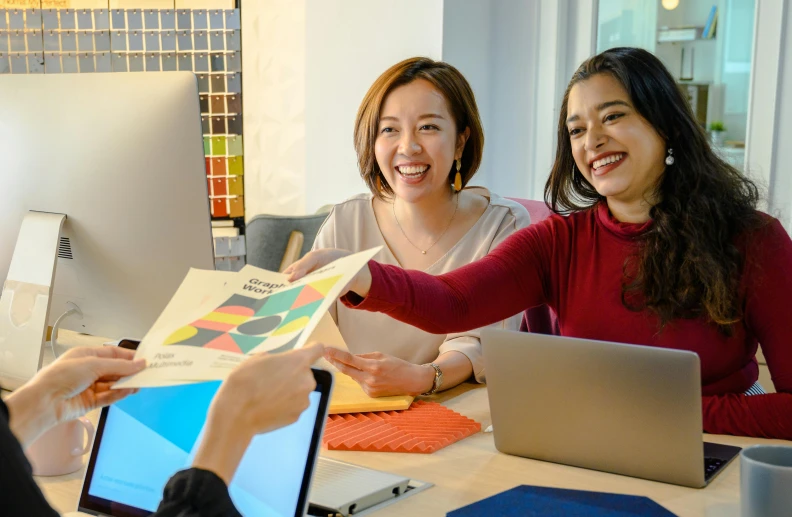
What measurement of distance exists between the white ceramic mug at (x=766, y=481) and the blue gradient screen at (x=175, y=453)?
1.66 ft

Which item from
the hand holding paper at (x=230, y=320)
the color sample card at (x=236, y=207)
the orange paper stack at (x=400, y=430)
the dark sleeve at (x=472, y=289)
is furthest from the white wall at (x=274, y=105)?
the hand holding paper at (x=230, y=320)

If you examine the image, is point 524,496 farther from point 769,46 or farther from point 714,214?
point 769,46

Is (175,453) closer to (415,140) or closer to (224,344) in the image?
(224,344)

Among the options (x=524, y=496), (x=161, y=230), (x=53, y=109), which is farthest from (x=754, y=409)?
(x=53, y=109)

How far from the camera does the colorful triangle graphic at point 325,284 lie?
2.85 feet

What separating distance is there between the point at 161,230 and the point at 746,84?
2281 mm

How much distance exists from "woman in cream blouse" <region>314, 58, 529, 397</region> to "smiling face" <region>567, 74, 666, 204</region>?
0.39 m

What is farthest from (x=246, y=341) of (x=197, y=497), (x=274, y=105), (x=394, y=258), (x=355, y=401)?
(x=274, y=105)

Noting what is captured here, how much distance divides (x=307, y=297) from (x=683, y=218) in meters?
0.99

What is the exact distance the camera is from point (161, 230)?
142 cm

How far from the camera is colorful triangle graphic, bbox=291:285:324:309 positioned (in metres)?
0.86

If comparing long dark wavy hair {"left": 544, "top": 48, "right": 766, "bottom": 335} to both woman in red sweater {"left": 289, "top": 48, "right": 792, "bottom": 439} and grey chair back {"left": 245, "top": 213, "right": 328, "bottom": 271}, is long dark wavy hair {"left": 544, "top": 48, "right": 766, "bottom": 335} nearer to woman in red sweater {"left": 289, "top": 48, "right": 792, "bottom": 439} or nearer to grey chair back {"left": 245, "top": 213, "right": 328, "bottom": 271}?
woman in red sweater {"left": 289, "top": 48, "right": 792, "bottom": 439}

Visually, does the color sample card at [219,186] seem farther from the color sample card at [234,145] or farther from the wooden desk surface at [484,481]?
the wooden desk surface at [484,481]

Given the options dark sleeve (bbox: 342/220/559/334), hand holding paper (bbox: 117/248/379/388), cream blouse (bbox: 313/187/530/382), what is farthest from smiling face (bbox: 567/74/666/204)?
hand holding paper (bbox: 117/248/379/388)
